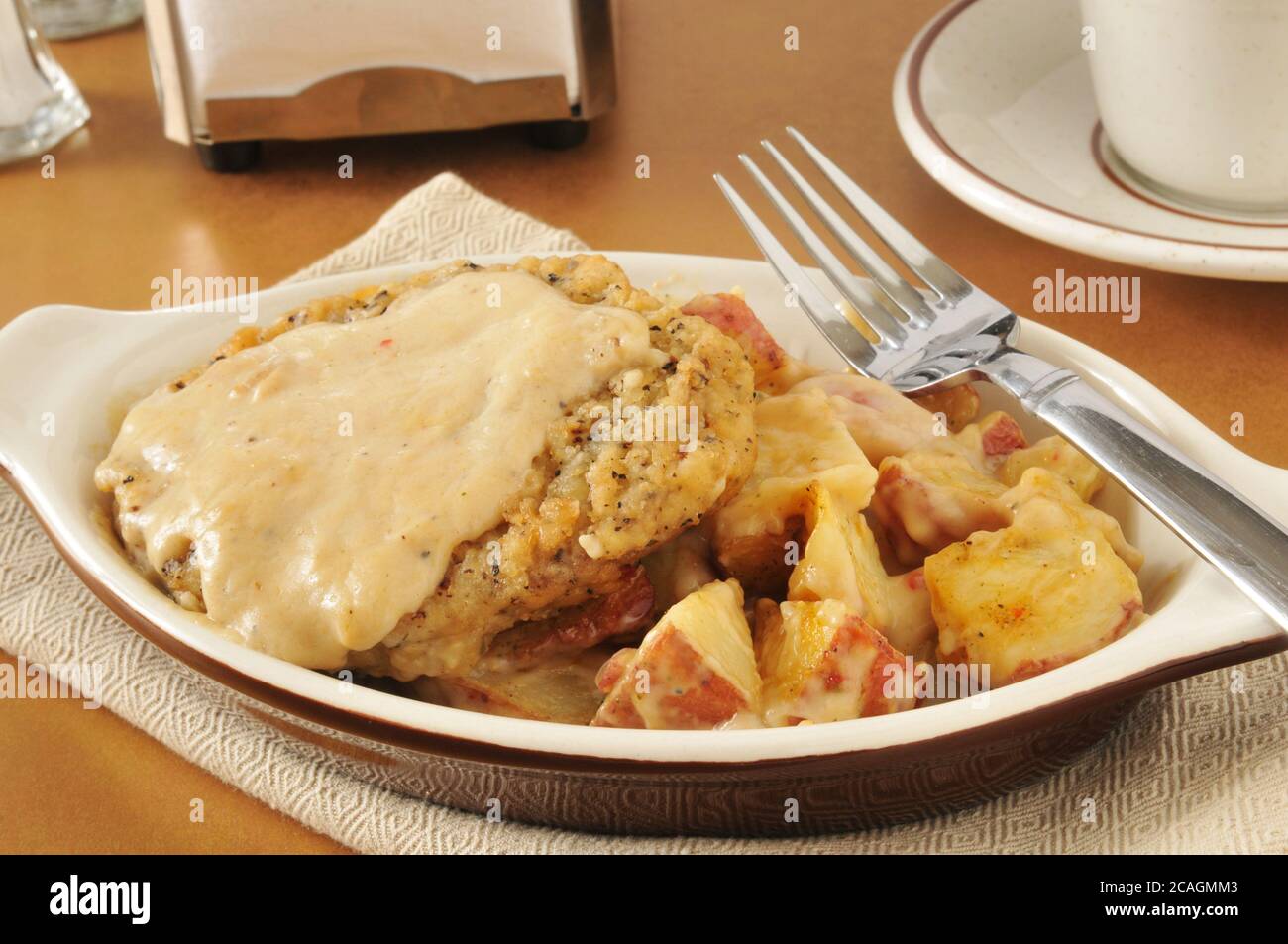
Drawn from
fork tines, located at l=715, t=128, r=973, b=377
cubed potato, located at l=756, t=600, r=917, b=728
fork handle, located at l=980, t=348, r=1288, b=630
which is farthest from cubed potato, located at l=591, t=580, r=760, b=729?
fork tines, located at l=715, t=128, r=973, b=377

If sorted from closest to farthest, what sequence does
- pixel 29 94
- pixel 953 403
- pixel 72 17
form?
pixel 953 403, pixel 29 94, pixel 72 17

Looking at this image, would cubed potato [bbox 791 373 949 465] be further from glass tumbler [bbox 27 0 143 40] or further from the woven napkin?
glass tumbler [bbox 27 0 143 40]

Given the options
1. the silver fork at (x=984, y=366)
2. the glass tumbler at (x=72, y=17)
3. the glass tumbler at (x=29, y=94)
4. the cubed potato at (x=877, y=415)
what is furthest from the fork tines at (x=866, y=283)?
the glass tumbler at (x=72, y=17)

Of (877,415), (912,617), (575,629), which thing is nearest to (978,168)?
(877,415)

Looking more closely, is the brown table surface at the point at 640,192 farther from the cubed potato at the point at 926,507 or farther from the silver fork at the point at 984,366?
the cubed potato at the point at 926,507

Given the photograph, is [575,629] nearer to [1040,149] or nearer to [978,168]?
[978,168]

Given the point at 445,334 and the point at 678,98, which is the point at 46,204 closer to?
the point at 678,98
